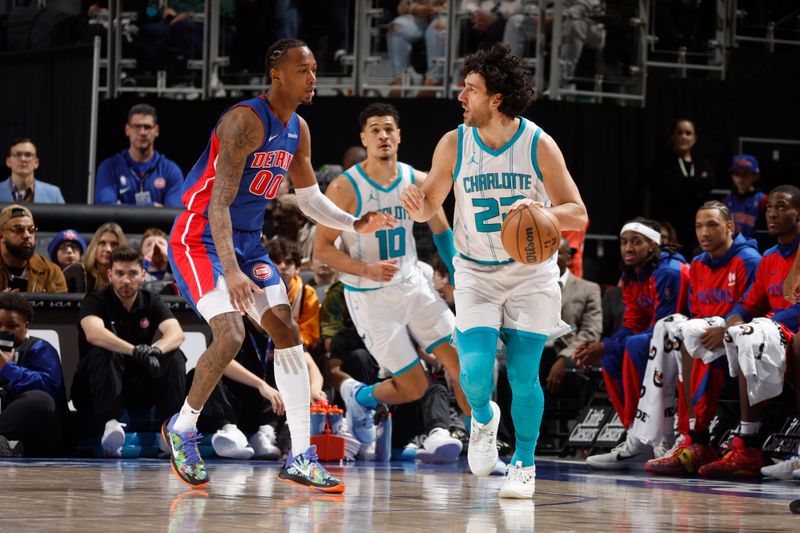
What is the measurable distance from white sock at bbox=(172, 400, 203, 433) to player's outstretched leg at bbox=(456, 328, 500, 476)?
129 centimetres

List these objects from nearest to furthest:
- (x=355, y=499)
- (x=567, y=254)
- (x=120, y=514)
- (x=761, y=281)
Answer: (x=120, y=514)
(x=355, y=499)
(x=761, y=281)
(x=567, y=254)

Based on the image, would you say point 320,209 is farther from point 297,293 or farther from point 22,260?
point 22,260

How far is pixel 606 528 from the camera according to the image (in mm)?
4219

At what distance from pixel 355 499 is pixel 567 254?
5.03 m

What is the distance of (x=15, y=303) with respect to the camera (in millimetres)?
7543

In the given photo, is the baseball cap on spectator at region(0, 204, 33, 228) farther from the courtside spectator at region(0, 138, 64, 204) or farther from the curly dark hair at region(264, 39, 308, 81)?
the curly dark hair at region(264, 39, 308, 81)

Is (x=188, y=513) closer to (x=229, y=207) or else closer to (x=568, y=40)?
(x=229, y=207)

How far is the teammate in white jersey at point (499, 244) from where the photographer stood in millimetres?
5559

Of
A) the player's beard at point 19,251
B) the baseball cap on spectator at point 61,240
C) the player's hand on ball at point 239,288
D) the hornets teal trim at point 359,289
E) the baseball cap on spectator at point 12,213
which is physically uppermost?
the baseball cap on spectator at point 12,213

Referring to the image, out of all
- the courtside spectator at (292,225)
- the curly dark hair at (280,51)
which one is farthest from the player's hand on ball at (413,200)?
the courtside spectator at (292,225)

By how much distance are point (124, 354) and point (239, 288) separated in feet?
9.56

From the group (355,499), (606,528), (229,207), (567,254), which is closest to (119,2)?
(567,254)

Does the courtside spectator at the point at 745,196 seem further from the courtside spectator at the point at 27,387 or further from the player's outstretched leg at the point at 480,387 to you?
the courtside spectator at the point at 27,387

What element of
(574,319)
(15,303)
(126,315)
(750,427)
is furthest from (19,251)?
(750,427)
